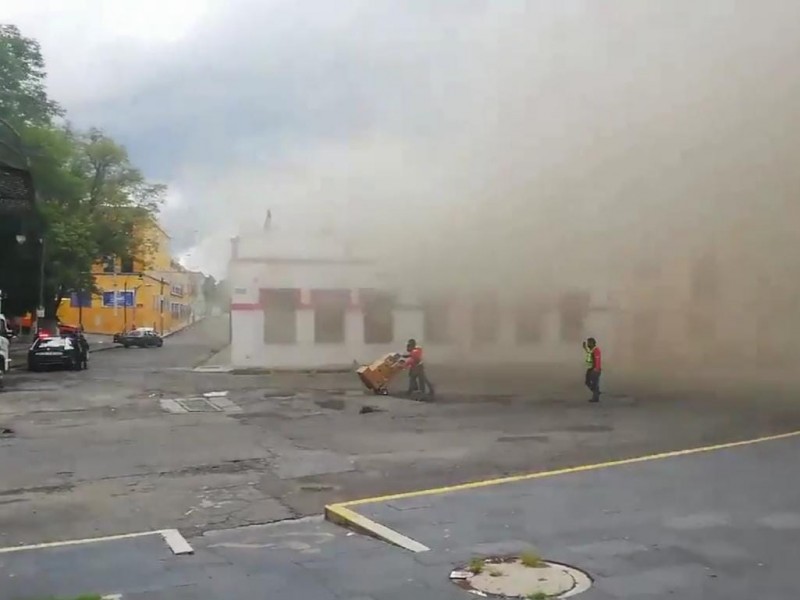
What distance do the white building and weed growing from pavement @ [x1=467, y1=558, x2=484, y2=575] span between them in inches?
402

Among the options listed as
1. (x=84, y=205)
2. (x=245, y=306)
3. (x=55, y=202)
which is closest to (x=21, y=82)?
(x=55, y=202)

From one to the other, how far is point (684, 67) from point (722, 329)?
539cm

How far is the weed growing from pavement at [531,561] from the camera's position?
170 inches

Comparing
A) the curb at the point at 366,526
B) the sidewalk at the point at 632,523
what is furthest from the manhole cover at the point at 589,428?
the curb at the point at 366,526

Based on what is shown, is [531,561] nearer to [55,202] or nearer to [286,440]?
[286,440]

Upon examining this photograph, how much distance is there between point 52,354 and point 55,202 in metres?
9.76

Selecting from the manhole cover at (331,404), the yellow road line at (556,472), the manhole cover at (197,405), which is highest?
the yellow road line at (556,472)

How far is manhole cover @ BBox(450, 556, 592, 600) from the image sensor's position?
12.8 ft

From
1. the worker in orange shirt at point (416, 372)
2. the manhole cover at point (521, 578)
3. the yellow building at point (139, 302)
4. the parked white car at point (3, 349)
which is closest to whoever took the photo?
the manhole cover at point (521, 578)

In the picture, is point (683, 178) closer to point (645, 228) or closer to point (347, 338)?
point (645, 228)

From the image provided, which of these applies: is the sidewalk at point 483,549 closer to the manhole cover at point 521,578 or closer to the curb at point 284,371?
the manhole cover at point 521,578

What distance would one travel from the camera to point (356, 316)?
66.8 feet

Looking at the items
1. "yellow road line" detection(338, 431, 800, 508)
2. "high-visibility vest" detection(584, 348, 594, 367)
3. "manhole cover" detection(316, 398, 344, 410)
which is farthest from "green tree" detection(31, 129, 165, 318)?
"yellow road line" detection(338, 431, 800, 508)

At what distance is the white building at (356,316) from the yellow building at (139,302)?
24.6 m
